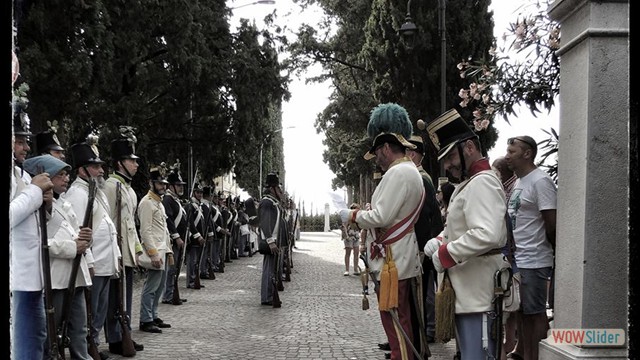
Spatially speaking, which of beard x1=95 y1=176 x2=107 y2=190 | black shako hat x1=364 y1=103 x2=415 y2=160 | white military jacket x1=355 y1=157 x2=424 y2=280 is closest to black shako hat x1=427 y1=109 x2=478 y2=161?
white military jacket x1=355 y1=157 x2=424 y2=280

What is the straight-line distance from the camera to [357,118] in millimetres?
30312

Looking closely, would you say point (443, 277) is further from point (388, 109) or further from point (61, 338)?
point (61, 338)

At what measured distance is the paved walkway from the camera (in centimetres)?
795

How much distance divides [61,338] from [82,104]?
1071cm

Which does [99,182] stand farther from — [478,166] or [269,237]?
[269,237]

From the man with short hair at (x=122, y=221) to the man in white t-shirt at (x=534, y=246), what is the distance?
4.34m

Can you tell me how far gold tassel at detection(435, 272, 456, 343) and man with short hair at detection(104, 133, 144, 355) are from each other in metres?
4.26

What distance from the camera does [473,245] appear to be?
4.29 metres

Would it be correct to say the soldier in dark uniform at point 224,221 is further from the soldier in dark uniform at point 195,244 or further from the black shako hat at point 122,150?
the black shako hat at point 122,150

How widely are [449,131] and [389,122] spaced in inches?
51.7

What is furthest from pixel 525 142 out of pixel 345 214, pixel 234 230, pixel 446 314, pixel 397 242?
pixel 234 230

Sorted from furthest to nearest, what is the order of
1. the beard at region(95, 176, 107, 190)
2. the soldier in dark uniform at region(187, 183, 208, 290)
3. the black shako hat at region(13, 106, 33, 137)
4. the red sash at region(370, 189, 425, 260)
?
the soldier in dark uniform at region(187, 183, 208, 290)
the beard at region(95, 176, 107, 190)
the red sash at region(370, 189, 425, 260)
the black shako hat at region(13, 106, 33, 137)

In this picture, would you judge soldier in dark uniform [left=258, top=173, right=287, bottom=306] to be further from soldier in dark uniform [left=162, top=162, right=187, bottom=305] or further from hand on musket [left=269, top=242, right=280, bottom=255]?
soldier in dark uniform [left=162, top=162, right=187, bottom=305]
